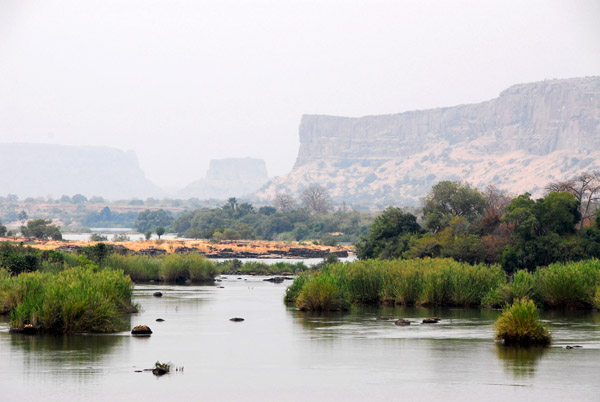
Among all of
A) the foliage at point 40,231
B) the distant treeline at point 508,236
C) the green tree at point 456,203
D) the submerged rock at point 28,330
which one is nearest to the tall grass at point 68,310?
the submerged rock at point 28,330

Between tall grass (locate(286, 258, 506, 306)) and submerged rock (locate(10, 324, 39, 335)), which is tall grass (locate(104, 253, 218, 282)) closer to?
tall grass (locate(286, 258, 506, 306))

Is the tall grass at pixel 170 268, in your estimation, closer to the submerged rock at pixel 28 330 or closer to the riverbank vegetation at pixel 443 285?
the riverbank vegetation at pixel 443 285

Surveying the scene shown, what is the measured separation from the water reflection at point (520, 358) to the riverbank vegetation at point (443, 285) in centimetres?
1213

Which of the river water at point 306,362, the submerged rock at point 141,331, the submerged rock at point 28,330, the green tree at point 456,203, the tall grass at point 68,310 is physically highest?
the green tree at point 456,203

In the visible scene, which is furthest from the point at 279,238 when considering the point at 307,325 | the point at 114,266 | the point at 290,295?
the point at 307,325

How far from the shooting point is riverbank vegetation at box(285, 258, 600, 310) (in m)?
37.8

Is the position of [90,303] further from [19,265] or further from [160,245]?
[160,245]

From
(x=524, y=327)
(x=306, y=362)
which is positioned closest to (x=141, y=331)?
(x=306, y=362)

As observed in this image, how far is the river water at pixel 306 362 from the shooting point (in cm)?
1889

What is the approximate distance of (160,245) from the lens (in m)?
97.4

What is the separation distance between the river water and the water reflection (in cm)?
3

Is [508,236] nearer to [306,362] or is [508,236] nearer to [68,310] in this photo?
[306,362]

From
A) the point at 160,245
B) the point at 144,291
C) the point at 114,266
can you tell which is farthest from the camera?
the point at 160,245

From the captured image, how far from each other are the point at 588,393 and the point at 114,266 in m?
41.7
